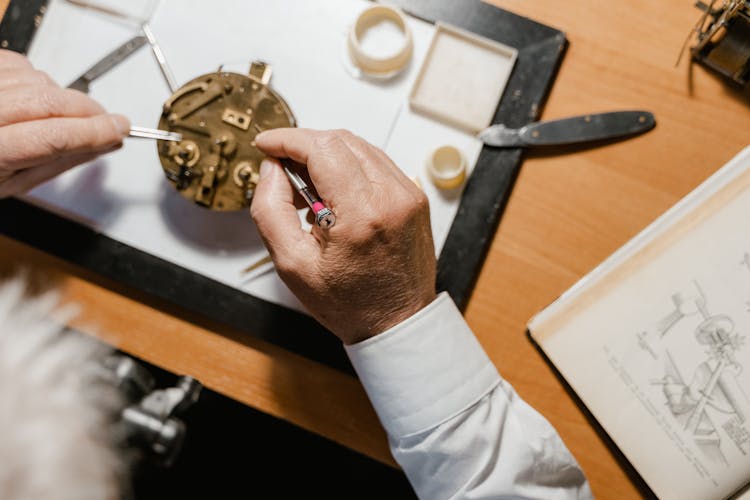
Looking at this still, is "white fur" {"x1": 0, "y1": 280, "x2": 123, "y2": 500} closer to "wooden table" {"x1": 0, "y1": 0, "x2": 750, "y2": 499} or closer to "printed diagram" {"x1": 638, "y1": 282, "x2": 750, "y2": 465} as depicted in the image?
"wooden table" {"x1": 0, "y1": 0, "x2": 750, "y2": 499}

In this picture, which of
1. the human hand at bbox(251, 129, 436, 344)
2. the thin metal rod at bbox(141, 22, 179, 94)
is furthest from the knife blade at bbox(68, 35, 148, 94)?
the human hand at bbox(251, 129, 436, 344)

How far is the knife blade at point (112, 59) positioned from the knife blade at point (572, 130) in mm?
477

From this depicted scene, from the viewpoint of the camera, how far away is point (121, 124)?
741 millimetres

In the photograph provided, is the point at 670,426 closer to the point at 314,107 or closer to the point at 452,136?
the point at 452,136

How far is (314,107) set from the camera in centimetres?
83

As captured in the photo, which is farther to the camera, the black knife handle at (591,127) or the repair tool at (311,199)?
the black knife handle at (591,127)

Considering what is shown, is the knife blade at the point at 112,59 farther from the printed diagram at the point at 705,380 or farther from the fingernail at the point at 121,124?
the printed diagram at the point at 705,380

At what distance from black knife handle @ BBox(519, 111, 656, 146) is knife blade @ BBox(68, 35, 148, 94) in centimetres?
52

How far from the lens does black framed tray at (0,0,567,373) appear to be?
0.79m

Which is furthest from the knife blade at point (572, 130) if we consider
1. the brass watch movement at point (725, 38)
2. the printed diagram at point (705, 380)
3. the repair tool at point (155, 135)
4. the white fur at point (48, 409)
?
the white fur at point (48, 409)

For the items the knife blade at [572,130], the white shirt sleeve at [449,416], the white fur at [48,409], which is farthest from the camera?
the knife blade at [572,130]

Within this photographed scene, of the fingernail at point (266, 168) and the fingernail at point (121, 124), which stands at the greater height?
the fingernail at point (266, 168)

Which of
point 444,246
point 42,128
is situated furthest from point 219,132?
point 444,246

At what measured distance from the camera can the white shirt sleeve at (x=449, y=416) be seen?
680 millimetres
